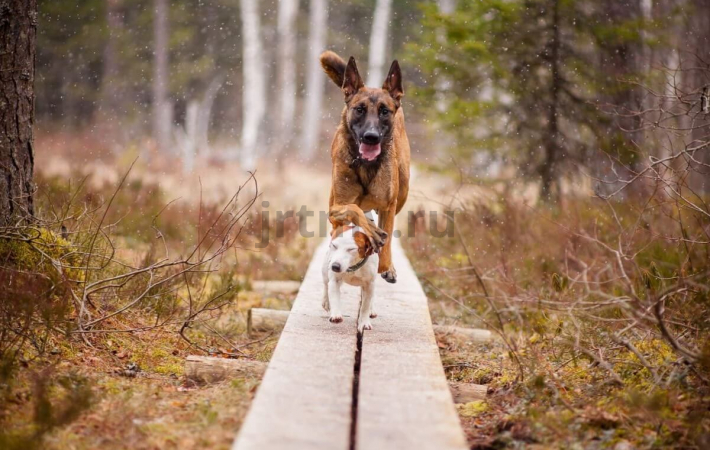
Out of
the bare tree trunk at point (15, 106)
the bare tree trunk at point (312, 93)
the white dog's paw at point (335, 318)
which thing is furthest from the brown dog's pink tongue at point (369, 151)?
the bare tree trunk at point (312, 93)

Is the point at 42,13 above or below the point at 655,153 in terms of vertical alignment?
above

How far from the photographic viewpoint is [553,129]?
1137cm

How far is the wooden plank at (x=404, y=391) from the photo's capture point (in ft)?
10.0

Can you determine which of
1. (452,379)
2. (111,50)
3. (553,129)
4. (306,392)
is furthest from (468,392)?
(111,50)

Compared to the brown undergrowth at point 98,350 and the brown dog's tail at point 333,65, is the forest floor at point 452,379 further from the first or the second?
the brown dog's tail at point 333,65

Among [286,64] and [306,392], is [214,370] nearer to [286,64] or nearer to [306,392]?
[306,392]

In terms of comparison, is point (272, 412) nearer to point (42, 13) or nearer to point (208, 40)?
point (42, 13)

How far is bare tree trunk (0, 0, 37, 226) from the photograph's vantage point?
504 cm

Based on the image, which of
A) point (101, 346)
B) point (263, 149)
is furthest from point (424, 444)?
point (263, 149)

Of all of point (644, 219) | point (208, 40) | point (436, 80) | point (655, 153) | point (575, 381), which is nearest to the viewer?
point (575, 381)

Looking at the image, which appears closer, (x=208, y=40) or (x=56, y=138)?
(x=56, y=138)

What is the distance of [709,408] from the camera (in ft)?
12.3

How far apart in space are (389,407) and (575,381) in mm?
1916

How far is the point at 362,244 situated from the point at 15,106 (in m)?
2.75
